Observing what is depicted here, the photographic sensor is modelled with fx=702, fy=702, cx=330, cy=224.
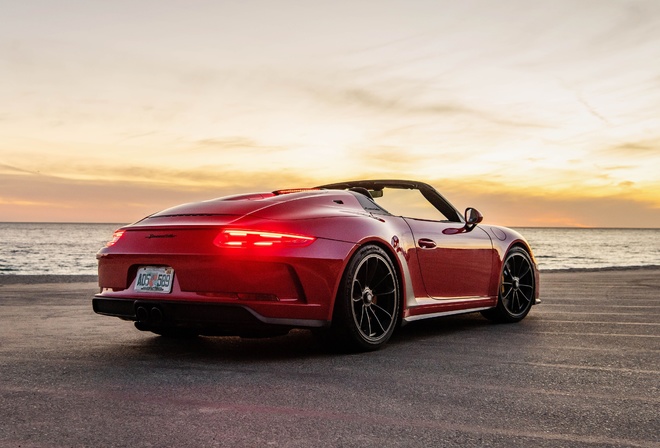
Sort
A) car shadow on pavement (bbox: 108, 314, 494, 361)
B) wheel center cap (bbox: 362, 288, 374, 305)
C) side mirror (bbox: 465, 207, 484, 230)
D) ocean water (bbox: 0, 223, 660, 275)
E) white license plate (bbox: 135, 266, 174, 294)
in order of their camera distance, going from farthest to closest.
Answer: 1. ocean water (bbox: 0, 223, 660, 275)
2. side mirror (bbox: 465, 207, 484, 230)
3. wheel center cap (bbox: 362, 288, 374, 305)
4. car shadow on pavement (bbox: 108, 314, 494, 361)
5. white license plate (bbox: 135, 266, 174, 294)

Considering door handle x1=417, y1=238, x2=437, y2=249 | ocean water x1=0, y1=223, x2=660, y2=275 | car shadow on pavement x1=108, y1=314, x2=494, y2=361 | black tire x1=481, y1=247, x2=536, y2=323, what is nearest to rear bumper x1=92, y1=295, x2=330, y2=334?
car shadow on pavement x1=108, y1=314, x2=494, y2=361

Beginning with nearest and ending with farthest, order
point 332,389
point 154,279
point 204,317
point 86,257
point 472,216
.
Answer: point 332,389 → point 204,317 → point 154,279 → point 472,216 → point 86,257

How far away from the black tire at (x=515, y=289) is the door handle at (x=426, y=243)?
1350 mm

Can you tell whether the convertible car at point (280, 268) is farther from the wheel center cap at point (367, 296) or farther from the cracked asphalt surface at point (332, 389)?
the cracked asphalt surface at point (332, 389)

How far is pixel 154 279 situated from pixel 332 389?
1.67 m

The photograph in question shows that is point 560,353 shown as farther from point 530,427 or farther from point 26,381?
point 26,381

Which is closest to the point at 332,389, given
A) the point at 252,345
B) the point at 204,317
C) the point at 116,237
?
the point at 204,317

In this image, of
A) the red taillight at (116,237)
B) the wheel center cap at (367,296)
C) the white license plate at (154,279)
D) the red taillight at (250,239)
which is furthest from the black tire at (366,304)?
the red taillight at (116,237)

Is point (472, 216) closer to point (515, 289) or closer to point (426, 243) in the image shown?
point (426, 243)

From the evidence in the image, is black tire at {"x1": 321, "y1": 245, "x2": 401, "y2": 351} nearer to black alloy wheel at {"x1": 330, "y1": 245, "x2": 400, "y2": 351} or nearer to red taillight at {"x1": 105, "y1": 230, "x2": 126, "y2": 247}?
black alloy wheel at {"x1": 330, "y1": 245, "x2": 400, "y2": 351}

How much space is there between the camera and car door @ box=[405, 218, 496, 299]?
5930mm

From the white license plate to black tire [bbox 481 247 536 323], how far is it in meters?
3.58

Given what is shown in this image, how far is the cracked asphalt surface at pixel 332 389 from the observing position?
9.77ft

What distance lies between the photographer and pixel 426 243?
5.94 m
